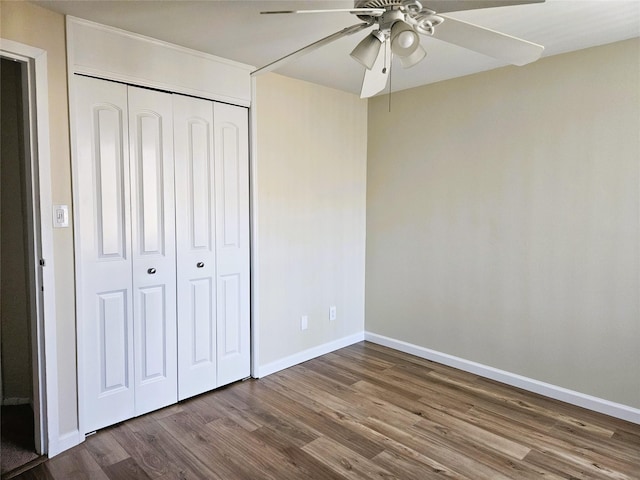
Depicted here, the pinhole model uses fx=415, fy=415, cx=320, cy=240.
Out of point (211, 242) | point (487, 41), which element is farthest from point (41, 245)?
point (487, 41)

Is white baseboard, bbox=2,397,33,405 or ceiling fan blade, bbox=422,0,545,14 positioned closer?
ceiling fan blade, bbox=422,0,545,14

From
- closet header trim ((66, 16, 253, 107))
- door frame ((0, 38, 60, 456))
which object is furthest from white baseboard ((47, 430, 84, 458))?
closet header trim ((66, 16, 253, 107))

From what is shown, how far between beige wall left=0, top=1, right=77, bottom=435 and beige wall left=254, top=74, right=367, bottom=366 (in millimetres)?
1286

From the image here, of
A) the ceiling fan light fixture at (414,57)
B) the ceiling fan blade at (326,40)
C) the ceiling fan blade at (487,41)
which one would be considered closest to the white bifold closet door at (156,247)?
the ceiling fan blade at (326,40)

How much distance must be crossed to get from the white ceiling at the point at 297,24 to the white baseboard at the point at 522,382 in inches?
90.0

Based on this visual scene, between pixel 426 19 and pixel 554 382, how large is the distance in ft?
8.53

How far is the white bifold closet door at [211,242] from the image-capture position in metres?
2.76

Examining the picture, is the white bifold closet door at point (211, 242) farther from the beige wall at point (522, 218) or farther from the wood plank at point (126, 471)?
the beige wall at point (522, 218)

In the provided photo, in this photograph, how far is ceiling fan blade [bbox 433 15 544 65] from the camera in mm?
1633

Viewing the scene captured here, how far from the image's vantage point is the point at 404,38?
1.56 meters

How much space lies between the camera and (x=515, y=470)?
2146mm

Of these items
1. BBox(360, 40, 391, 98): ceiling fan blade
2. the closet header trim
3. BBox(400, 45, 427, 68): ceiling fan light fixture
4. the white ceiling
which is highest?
the white ceiling

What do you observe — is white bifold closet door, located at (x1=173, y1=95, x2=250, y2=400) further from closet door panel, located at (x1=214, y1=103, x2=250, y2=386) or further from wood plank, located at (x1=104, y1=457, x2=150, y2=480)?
wood plank, located at (x1=104, y1=457, x2=150, y2=480)

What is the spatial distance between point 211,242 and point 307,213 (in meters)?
0.94
